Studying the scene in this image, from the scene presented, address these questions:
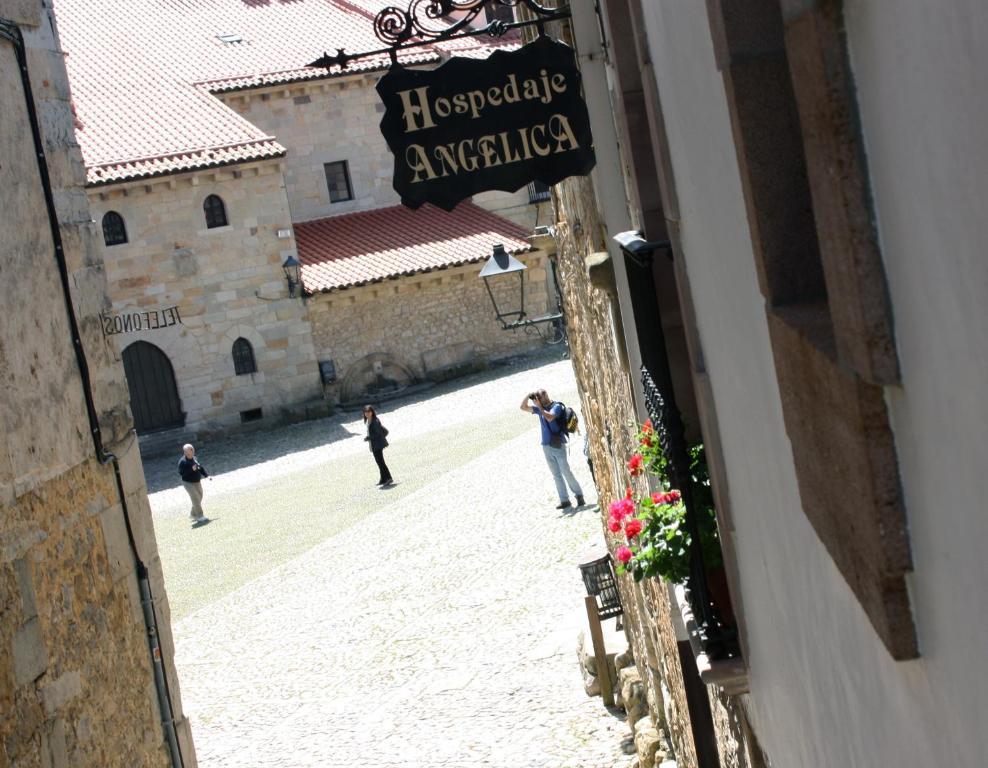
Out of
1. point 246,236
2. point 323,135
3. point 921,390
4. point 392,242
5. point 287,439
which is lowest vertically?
point 287,439

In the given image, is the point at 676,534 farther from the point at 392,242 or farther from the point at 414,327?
the point at 392,242

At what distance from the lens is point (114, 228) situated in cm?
2788

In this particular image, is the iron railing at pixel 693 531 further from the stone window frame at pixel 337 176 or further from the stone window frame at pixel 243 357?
the stone window frame at pixel 337 176

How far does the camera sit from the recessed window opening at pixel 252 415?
2905cm

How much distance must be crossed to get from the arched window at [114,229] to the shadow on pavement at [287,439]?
4346 mm

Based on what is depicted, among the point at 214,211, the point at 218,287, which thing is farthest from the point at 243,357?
the point at 214,211

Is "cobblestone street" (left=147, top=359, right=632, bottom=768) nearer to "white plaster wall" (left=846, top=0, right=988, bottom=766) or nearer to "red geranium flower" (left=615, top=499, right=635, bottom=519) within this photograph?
"red geranium flower" (left=615, top=499, right=635, bottom=519)

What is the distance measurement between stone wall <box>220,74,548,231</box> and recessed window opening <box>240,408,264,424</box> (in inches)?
208

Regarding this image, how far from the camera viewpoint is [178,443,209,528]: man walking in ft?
65.4

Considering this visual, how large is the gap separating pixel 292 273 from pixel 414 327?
292cm

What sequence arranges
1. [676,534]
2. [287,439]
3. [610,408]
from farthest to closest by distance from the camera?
1. [287,439]
2. [610,408]
3. [676,534]

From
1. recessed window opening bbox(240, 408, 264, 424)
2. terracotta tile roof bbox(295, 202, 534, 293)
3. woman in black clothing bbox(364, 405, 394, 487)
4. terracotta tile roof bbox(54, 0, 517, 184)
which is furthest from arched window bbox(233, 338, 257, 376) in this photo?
woman in black clothing bbox(364, 405, 394, 487)

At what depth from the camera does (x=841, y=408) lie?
1.77 meters

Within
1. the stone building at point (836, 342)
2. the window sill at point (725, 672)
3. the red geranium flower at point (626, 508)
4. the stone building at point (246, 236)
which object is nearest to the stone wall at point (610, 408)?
the red geranium flower at point (626, 508)
